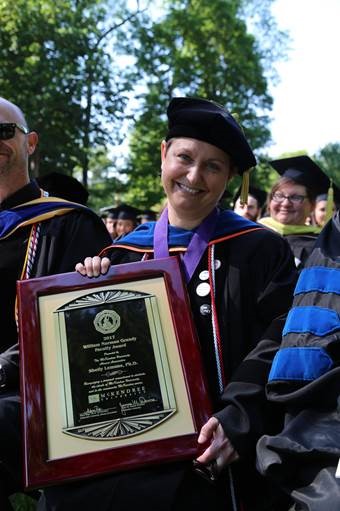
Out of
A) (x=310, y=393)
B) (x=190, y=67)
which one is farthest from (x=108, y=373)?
(x=190, y=67)

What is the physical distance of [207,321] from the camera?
2.78 metres

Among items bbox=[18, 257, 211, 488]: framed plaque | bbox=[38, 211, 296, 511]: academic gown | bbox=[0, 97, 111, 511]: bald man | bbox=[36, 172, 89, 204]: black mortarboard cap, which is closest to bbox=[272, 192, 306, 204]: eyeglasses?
bbox=[36, 172, 89, 204]: black mortarboard cap

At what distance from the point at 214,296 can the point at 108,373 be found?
609 mm

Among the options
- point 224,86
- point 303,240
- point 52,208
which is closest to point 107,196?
point 224,86

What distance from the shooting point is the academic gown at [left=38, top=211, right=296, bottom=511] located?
2.39 m

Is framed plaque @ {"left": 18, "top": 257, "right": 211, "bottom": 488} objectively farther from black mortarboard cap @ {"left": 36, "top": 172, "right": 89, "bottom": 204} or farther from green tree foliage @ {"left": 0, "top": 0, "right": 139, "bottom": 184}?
green tree foliage @ {"left": 0, "top": 0, "right": 139, "bottom": 184}

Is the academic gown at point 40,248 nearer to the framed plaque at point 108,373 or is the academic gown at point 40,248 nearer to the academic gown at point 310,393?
the framed plaque at point 108,373

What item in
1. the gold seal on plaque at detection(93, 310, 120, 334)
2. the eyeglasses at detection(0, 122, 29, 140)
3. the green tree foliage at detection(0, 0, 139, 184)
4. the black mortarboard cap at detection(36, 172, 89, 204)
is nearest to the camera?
the gold seal on plaque at detection(93, 310, 120, 334)

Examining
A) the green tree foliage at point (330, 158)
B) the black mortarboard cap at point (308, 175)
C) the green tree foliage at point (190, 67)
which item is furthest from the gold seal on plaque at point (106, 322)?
the green tree foliage at point (330, 158)

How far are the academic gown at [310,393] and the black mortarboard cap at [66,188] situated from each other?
2205mm

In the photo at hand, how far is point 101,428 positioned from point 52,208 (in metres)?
1.60

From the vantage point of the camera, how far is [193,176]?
2881 mm

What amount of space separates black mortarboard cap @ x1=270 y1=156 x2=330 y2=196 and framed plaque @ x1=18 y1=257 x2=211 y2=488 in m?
3.35

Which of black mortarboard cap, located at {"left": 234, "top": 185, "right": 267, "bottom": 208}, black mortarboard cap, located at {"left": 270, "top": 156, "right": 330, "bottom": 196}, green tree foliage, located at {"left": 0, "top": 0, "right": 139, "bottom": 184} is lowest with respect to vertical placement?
black mortarboard cap, located at {"left": 270, "top": 156, "right": 330, "bottom": 196}
